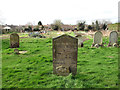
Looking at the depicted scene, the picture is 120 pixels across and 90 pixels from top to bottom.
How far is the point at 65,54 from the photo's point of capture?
18.9 feet

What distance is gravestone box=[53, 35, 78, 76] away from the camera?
5660 millimetres

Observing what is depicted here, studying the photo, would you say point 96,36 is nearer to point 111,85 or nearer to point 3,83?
point 111,85

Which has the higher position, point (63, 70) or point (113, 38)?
point (113, 38)

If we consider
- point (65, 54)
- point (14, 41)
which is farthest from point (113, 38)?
point (14, 41)

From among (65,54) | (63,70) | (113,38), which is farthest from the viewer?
(113,38)

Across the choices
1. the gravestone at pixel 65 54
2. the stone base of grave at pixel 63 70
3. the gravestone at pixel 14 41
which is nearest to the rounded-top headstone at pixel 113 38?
the gravestone at pixel 65 54

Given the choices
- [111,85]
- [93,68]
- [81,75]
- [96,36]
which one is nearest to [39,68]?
[81,75]

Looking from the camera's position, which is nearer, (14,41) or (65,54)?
(65,54)

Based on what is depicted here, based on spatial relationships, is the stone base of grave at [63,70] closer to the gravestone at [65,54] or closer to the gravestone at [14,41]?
the gravestone at [65,54]

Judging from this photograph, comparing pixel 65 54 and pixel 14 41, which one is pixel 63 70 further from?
pixel 14 41

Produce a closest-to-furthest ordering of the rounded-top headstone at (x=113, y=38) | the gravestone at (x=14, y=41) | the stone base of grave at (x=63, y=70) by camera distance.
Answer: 1. the stone base of grave at (x=63, y=70)
2. the gravestone at (x=14, y=41)
3. the rounded-top headstone at (x=113, y=38)

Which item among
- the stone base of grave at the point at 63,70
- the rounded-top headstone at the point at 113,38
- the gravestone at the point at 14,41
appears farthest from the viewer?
the rounded-top headstone at the point at 113,38

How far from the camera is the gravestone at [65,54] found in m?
5.66

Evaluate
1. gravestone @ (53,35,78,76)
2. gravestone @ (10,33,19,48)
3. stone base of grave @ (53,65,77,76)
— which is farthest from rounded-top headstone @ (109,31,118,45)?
gravestone @ (10,33,19,48)
